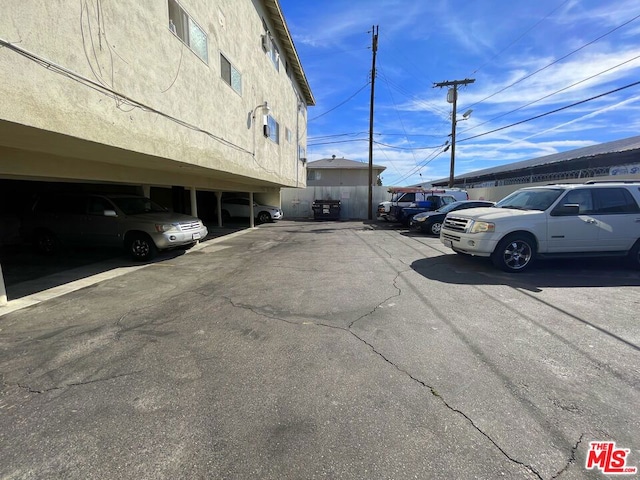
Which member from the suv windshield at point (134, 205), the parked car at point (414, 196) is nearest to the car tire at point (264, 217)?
the parked car at point (414, 196)

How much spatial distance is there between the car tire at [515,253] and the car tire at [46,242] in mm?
11145

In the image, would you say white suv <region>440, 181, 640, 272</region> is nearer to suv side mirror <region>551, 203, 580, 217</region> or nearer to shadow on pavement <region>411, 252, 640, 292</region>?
suv side mirror <region>551, 203, 580, 217</region>

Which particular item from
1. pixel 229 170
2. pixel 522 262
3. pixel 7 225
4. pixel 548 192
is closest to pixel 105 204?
pixel 229 170

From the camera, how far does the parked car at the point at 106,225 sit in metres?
7.57

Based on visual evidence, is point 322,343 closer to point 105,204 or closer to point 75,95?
point 75,95

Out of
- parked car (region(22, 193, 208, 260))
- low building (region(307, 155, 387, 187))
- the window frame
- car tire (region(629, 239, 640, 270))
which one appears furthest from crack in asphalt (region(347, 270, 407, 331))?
low building (region(307, 155, 387, 187))

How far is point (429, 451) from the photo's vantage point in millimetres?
1958

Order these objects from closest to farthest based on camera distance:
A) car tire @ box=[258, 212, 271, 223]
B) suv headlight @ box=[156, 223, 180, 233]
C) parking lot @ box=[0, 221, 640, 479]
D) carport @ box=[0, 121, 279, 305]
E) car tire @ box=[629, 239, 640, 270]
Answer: parking lot @ box=[0, 221, 640, 479] < carport @ box=[0, 121, 279, 305] < car tire @ box=[629, 239, 640, 270] < suv headlight @ box=[156, 223, 180, 233] < car tire @ box=[258, 212, 271, 223]

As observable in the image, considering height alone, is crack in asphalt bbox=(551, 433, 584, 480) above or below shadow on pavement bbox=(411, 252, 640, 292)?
below

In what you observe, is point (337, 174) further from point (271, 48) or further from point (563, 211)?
point (563, 211)

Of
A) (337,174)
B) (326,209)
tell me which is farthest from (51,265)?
(337,174)

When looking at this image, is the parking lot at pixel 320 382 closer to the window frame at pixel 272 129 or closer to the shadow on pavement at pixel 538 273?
the shadow on pavement at pixel 538 273

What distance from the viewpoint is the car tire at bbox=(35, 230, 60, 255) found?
8.21 metres

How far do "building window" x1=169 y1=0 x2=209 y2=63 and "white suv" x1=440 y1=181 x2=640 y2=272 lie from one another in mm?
7323
